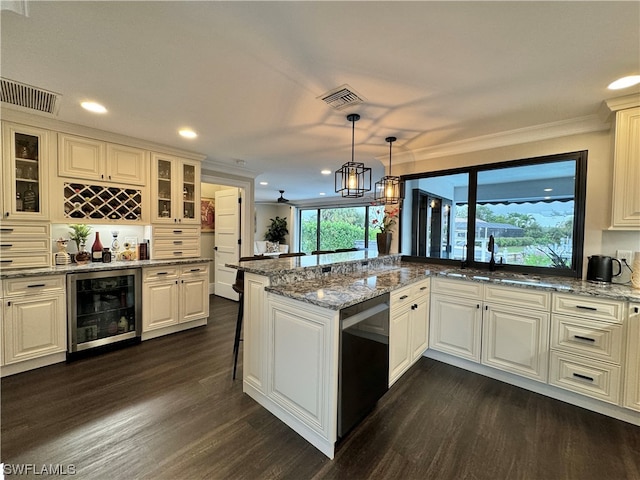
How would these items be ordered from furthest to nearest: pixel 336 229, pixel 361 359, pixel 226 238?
pixel 336 229 → pixel 226 238 → pixel 361 359

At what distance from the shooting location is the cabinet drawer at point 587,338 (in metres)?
2.04

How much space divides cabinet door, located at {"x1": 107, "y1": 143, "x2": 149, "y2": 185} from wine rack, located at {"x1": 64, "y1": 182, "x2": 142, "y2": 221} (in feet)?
0.46

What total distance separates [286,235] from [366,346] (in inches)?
329

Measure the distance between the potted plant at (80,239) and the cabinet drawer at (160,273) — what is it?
2.10 feet

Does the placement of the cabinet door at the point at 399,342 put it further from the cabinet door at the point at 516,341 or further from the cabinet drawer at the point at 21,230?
the cabinet drawer at the point at 21,230

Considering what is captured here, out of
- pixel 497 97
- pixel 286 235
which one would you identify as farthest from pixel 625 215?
pixel 286 235

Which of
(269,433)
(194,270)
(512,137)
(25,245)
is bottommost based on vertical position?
(269,433)

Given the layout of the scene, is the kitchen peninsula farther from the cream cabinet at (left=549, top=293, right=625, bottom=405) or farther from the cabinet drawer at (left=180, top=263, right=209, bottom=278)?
the cabinet drawer at (left=180, top=263, right=209, bottom=278)

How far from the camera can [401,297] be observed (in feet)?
7.65

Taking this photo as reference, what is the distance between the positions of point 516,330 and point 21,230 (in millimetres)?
4760

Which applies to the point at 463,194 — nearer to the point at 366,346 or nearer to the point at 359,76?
the point at 359,76

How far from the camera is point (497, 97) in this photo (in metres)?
2.13

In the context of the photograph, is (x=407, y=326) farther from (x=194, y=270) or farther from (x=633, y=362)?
(x=194, y=270)

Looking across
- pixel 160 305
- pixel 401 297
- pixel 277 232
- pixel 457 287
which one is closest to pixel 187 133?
pixel 160 305
